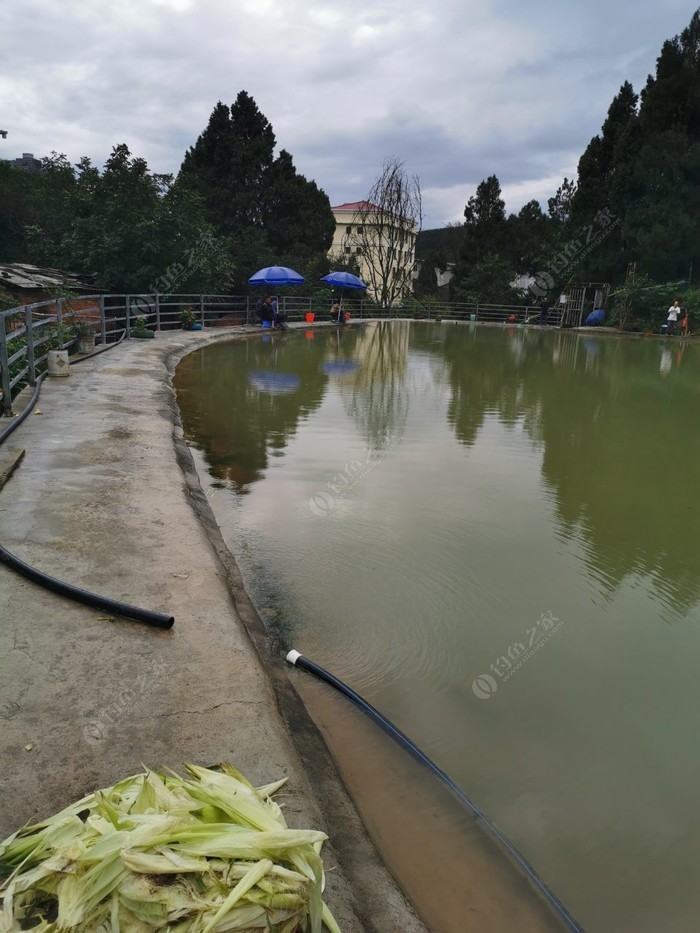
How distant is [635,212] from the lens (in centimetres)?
2555

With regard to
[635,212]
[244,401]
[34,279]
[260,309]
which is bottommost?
[244,401]

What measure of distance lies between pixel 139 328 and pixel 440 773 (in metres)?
14.3

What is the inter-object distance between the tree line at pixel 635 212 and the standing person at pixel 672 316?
3.27 feet

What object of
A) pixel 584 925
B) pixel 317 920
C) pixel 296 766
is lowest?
pixel 584 925

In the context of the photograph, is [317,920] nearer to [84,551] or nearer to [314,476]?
[84,551]

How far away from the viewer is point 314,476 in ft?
18.3

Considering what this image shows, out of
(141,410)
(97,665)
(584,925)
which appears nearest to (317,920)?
(584,925)

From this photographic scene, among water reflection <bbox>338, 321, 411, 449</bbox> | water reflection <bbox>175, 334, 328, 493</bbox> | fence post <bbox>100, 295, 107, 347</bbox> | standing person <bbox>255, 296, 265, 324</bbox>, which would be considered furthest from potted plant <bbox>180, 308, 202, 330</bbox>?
fence post <bbox>100, 295, 107, 347</bbox>

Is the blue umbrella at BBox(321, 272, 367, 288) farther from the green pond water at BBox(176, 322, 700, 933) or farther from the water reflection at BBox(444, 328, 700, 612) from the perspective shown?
the green pond water at BBox(176, 322, 700, 933)

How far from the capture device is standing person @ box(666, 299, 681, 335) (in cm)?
2352

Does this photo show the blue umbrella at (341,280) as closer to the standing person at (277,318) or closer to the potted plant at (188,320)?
the standing person at (277,318)

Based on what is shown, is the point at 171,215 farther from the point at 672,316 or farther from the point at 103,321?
the point at 672,316

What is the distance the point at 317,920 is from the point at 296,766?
2.35 feet

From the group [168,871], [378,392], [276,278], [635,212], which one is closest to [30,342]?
[378,392]
